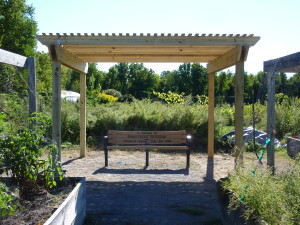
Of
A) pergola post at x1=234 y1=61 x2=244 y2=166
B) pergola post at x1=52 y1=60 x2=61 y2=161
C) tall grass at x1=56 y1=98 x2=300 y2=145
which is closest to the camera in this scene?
pergola post at x1=234 y1=61 x2=244 y2=166

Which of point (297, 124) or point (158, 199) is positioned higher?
point (297, 124)

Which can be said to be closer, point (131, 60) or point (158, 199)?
point (158, 199)

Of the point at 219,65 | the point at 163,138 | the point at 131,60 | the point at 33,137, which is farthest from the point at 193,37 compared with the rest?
the point at 33,137

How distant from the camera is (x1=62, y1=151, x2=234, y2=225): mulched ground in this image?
4718 millimetres

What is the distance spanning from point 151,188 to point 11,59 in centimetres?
329

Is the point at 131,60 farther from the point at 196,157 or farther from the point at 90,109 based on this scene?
the point at 90,109

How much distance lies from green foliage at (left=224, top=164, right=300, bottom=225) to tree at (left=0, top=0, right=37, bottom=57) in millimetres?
26072

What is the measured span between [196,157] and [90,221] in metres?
5.61

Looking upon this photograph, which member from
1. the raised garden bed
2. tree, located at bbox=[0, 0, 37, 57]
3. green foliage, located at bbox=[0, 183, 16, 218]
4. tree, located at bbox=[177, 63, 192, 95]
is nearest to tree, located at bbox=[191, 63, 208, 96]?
tree, located at bbox=[177, 63, 192, 95]

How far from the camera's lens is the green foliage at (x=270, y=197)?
2906 mm

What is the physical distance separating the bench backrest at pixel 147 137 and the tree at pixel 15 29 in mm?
20763

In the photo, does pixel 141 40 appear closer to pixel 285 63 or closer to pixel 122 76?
pixel 285 63

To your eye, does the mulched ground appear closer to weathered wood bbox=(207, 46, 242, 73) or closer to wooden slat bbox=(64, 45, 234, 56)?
weathered wood bbox=(207, 46, 242, 73)

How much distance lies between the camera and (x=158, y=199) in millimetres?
5551
